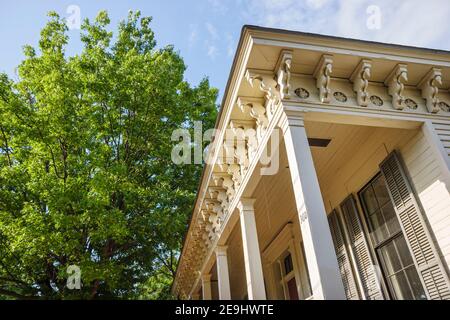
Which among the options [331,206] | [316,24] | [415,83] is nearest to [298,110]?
[415,83]

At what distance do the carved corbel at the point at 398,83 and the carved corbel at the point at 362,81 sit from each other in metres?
0.39

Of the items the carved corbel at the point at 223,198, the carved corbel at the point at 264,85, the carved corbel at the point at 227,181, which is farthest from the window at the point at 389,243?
the carved corbel at the point at 223,198

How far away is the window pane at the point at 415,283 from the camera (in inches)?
180

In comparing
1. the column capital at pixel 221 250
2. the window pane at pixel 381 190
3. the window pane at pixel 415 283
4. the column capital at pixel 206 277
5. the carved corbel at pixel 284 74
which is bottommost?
the window pane at pixel 415 283

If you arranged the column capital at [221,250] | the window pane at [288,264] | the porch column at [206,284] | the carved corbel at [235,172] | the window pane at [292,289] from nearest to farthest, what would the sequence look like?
the carved corbel at [235,172], the column capital at [221,250], the window pane at [292,289], the window pane at [288,264], the porch column at [206,284]

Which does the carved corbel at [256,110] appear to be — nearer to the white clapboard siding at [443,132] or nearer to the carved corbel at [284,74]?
the carved corbel at [284,74]

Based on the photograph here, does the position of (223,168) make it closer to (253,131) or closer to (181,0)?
(253,131)

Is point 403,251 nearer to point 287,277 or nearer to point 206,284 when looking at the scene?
point 287,277

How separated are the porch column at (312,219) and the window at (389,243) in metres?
2.16

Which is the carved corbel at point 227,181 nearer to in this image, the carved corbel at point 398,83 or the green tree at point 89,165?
the green tree at point 89,165

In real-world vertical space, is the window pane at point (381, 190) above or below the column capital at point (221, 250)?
below

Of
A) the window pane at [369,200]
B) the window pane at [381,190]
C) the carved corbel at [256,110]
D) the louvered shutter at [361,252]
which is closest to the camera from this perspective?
the carved corbel at [256,110]

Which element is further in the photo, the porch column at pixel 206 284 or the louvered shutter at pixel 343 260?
the porch column at pixel 206 284
